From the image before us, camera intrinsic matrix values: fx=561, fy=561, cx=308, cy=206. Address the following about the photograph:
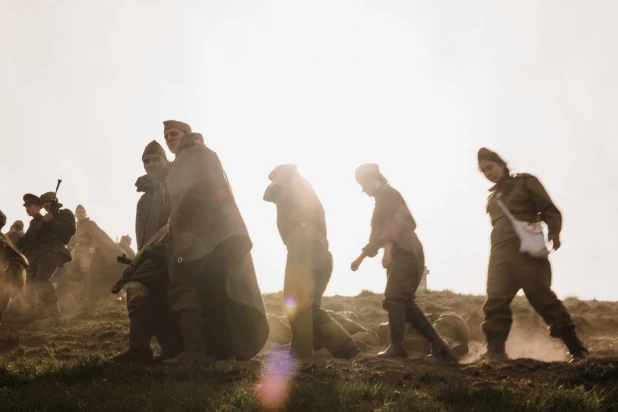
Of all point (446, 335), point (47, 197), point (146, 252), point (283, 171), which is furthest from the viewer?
point (47, 197)

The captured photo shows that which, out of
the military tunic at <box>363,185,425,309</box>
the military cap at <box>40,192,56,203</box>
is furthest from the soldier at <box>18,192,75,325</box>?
the military tunic at <box>363,185,425,309</box>

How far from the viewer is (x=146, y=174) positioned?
6668 millimetres

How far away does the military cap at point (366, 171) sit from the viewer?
6.93 metres

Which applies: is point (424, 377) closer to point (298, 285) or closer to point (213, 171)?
point (298, 285)

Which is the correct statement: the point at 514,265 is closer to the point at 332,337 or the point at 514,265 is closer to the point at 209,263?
the point at 332,337

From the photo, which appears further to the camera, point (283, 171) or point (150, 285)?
point (283, 171)

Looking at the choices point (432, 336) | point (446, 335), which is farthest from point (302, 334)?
point (446, 335)

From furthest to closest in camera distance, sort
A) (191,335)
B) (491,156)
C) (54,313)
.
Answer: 1. (54,313)
2. (491,156)
3. (191,335)

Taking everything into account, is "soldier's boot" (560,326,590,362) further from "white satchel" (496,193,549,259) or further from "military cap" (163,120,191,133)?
"military cap" (163,120,191,133)

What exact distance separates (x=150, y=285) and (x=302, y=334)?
1.70 metres

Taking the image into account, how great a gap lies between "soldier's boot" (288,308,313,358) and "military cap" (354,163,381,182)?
1.82 meters

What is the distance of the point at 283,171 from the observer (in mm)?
6691

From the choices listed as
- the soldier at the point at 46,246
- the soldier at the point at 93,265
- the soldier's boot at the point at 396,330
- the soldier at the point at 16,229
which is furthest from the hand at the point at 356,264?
the soldier at the point at 93,265

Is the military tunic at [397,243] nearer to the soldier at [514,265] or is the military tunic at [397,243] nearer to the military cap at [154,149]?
the soldier at [514,265]
